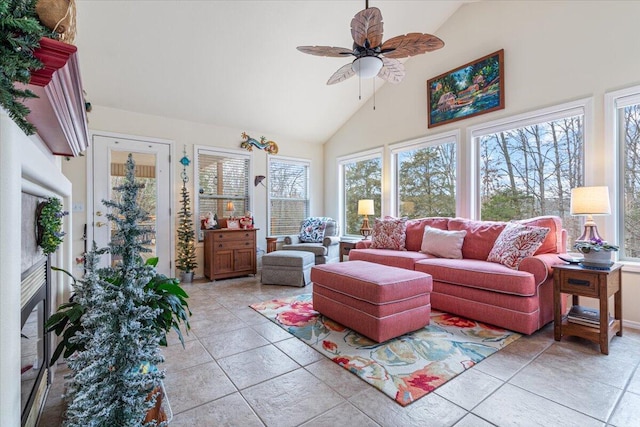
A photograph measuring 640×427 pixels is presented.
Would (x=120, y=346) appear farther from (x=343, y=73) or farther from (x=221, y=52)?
(x=221, y=52)

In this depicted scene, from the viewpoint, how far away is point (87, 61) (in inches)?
134

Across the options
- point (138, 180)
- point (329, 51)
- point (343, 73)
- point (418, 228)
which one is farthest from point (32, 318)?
point (418, 228)

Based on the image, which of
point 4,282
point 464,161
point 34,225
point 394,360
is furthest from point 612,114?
point 34,225

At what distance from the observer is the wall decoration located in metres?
5.28

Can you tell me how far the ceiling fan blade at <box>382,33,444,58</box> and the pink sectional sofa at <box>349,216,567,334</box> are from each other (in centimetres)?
194

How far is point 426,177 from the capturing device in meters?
4.46

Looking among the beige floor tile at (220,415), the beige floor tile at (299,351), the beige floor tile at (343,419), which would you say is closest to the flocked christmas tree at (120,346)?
the beige floor tile at (220,415)

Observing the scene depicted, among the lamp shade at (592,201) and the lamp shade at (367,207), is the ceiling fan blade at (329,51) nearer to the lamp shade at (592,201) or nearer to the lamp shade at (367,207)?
the lamp shade at (592,201)

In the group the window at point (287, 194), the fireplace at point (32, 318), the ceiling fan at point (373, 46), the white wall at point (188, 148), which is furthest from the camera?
the window at point (287, 194)

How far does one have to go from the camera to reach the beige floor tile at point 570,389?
→ 1548 mm

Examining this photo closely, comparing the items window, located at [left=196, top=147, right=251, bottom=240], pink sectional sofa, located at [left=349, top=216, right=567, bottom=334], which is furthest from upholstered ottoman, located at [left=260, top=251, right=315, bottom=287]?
window, located at [left=196, top=147, right=251, bottom=240]

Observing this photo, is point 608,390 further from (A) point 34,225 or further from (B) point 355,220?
(B) point 355,220

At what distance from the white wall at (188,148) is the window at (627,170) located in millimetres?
4483

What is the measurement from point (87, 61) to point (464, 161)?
4775mm
